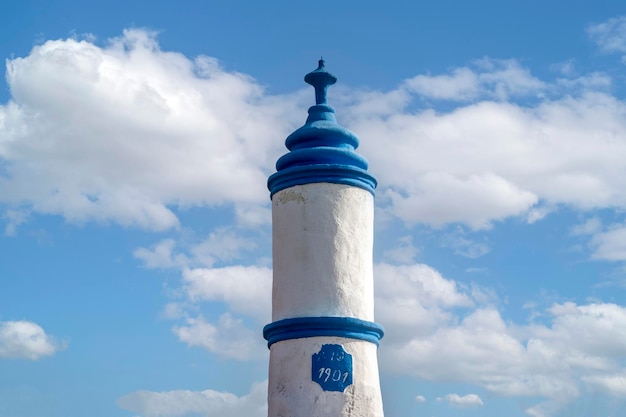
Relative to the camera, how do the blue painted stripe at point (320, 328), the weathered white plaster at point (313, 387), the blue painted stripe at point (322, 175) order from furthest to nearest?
the blue painted stripe at point (322, 175), the blue painted stripe at point (320, 328), the weathered white plaster at point (313, 387)

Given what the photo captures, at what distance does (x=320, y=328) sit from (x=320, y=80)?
13.0 feet

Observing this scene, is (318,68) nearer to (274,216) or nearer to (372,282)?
(274,216)

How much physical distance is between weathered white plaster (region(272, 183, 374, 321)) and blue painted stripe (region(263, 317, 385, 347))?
0.14 metres

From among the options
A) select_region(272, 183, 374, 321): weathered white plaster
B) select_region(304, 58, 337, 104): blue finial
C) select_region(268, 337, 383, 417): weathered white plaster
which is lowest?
select_region(268, 337, 383, 417): weathered white plaster

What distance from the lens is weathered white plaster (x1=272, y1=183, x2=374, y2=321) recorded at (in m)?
13.2

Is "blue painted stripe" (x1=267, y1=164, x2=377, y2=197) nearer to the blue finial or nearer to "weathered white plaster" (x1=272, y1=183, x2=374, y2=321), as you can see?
"weathered white plaster" (x1=272, y1=183, x2=374, y2=321)

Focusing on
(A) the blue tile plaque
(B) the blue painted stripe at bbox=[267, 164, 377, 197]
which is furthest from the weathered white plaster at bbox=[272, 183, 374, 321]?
(A) the blue tile plaque

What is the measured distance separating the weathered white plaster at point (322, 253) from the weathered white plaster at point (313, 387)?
0.44 meters

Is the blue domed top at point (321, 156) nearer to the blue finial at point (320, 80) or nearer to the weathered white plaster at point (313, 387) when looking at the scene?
the blue finial at point (320, 80)

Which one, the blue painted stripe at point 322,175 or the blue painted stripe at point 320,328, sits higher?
the blue painted stripe at point 322,175

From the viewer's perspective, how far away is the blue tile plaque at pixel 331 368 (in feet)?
42.1

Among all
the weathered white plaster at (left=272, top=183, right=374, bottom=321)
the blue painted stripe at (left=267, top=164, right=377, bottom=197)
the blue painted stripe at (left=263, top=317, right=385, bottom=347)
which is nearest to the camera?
the blue painted stripe at (left=263, top=317, right=385, bottom=347)

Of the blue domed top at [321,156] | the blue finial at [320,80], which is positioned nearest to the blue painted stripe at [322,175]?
the blue domed top at [321,156]

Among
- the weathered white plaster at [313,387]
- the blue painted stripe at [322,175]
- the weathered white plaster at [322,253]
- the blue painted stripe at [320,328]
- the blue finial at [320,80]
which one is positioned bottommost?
the weathered white plaster at [313,387]
